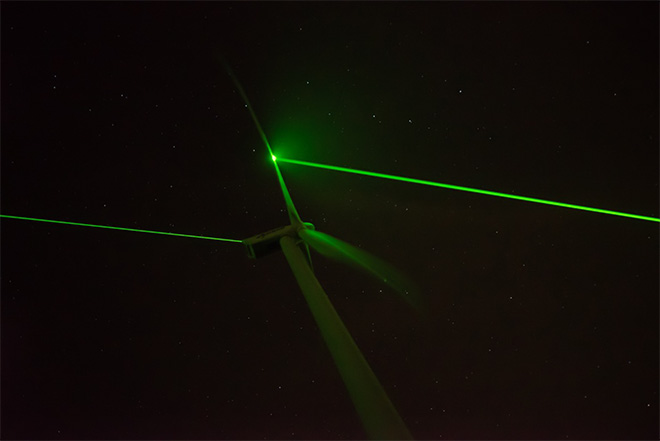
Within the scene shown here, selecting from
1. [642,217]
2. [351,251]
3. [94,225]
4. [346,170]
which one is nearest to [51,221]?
[94,225]

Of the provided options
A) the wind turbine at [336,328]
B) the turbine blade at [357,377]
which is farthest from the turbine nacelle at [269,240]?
the turbine blade at [357,377]

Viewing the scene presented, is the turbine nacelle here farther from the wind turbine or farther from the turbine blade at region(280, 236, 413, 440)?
the turbine blade at region(280, 236, 413, 440)

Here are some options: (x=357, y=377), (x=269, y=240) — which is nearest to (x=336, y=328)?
(x=357, y=377)

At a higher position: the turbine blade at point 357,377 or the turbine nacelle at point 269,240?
Result: the turbine nacelle at point 269,240

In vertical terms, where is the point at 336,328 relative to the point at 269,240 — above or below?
below

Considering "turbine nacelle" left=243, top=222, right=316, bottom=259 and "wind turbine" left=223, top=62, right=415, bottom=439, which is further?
"turbine nacelle" left=243, top=222, right=316, bottom=259

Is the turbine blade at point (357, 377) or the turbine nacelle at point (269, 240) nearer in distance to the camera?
the turbine blade at point (357, 377)

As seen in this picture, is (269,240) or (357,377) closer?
(357,377)

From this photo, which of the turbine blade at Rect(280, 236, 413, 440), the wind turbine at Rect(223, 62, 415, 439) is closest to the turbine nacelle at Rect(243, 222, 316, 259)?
the wind turbine at Rect(223, 62, 415, 439)

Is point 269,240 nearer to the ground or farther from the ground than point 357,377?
farther from the ground

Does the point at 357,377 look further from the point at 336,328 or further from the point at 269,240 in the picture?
the point at 269,240

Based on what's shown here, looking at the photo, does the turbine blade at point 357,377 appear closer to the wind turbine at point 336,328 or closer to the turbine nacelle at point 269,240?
the wind turbine at point 336,328
